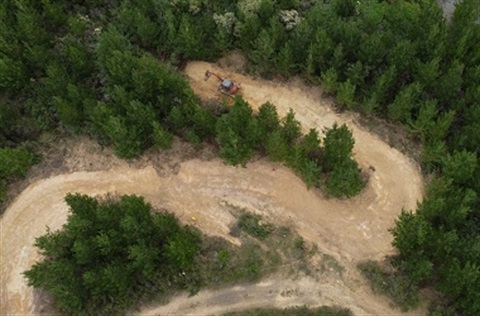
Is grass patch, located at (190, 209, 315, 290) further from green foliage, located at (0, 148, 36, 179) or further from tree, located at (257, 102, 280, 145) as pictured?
green foliage, located at (0, 148, 36, 179)

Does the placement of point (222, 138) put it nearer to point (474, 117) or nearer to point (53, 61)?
point (53, 61)

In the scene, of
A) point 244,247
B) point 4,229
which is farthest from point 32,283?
point 244,247

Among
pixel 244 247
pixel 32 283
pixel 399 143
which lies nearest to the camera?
pixel 32 283

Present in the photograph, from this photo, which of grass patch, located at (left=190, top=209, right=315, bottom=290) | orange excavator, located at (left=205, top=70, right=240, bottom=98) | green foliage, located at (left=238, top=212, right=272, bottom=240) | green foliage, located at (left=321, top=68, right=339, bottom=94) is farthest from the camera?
orange excavator, located at (left=205, top=70, right=240, bottom=98)

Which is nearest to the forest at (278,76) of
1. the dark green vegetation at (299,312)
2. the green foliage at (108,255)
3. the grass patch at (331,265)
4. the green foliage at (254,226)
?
the green foliage at (254,226)

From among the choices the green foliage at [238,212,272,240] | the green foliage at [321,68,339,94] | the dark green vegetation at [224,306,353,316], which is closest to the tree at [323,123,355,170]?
the green foliage at [321,68,339,94]

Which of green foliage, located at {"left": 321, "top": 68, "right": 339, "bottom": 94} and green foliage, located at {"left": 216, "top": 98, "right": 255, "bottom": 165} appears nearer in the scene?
green foliage, located at {"left": 216, "top": 98, "right": 255, "bottom": 165}

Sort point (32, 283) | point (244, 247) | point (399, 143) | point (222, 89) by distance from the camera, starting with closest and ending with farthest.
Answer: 1. point (32, 283)
2. point (244, 247)
3. point (399, 143)
4. point (222, 89)
